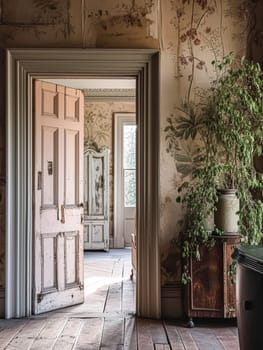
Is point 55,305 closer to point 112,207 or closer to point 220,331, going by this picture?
point 220,331

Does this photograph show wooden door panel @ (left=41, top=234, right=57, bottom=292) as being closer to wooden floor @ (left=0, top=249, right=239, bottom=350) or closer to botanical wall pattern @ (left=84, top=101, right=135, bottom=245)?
wooden floor @ (left=0, top=249, right=239, bottom=350)

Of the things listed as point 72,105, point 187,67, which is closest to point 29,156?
point 72,105

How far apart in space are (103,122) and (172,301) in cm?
590

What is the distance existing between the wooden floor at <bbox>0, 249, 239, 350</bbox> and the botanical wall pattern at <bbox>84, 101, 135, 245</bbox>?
194 inches

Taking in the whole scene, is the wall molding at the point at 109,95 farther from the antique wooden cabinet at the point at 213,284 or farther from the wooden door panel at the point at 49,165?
the antique wooden cabinet at the point at 213,284

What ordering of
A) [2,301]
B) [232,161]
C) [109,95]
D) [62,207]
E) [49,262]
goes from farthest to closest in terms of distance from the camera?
[109,95]
[62,207]
[49,262]
[2,301]
[232,161]

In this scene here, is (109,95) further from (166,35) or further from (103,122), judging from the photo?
(166,35)

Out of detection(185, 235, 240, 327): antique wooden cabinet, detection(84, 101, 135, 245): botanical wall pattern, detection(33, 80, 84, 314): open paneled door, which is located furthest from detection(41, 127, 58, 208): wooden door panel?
detection(84, 101, 135, 245): botanical wall pattern

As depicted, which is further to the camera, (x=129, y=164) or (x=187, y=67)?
(x=129, y=164)

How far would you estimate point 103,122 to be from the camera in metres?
9.55

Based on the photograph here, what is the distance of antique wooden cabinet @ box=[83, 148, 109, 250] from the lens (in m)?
9.09

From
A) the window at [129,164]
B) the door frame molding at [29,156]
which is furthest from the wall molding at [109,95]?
the door frame molding at [29,156]

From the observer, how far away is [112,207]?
9.46 meters

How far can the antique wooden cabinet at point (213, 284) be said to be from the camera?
388 cm
